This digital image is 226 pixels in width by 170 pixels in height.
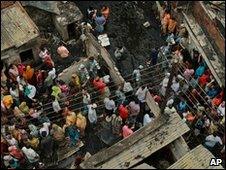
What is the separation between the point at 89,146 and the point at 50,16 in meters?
7.98

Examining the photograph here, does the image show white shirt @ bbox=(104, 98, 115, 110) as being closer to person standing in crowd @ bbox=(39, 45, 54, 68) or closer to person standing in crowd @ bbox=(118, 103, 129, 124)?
person standing in crowd @ bbox=(118, 103, 129, 124)

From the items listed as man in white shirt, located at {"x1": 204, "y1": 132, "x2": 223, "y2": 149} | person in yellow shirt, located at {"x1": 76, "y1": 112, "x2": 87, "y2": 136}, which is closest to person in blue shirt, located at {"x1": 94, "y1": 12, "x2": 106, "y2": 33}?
person in yellow shirt, located at {"x1": 76, "y1": 112, "x2": 87, "y2": 136}

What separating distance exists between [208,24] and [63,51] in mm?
7558

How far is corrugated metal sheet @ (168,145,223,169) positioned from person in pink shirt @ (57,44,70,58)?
32.3 feet

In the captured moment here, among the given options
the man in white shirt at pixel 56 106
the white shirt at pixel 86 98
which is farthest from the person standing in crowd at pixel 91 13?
the man in white shirt at pixel 56 106

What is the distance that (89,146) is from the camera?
77.2ft

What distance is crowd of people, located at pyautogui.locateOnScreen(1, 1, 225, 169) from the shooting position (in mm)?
22188

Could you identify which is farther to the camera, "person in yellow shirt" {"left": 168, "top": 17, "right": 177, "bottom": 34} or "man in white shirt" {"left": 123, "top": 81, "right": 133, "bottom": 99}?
"person in yellow shirt" {"left": 168, "top": 17, "right": 177, "bottom": 34}

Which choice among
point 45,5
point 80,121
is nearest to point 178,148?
point 80,121

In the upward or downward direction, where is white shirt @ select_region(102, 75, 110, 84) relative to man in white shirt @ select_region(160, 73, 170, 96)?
upward

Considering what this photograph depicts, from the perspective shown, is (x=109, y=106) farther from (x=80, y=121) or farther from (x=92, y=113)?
(x=80, y=121)

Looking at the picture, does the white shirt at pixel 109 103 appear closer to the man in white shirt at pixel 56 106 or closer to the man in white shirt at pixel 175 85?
the man in white shirt at pixel 56 106

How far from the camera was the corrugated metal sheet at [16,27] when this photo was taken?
24.5m

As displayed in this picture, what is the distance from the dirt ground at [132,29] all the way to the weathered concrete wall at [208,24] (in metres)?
3.41
